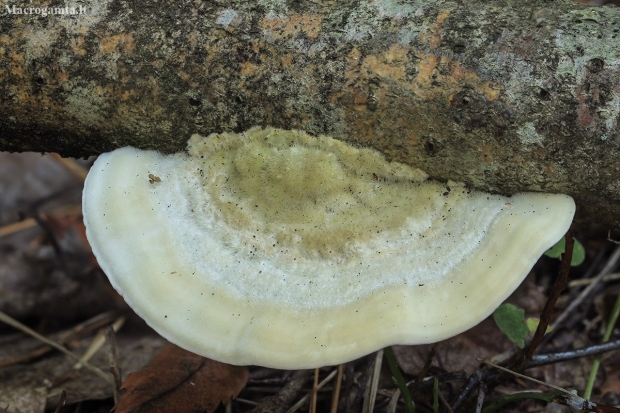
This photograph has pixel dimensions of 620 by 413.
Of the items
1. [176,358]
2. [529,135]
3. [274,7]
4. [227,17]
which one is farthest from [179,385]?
[529,135]

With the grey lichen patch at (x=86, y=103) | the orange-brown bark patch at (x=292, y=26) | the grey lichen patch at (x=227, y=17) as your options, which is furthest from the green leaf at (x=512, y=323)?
the grey lichen patch at (x=86, y=103)

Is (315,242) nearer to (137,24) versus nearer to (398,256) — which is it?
(398,256)

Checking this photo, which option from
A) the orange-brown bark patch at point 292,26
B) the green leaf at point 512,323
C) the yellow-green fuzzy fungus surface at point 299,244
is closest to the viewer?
the yellow-green fuzzy fungus surface at point 299,244

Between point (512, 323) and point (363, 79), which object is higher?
point (363, 79)

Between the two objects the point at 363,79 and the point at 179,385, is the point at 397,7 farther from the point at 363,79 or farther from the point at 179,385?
the point at 179,385

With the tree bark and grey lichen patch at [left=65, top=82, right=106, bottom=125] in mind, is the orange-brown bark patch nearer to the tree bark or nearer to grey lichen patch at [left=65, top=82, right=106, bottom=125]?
the tree bark

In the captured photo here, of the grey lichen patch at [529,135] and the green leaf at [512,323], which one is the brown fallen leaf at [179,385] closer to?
the green leaf at [512,323]
